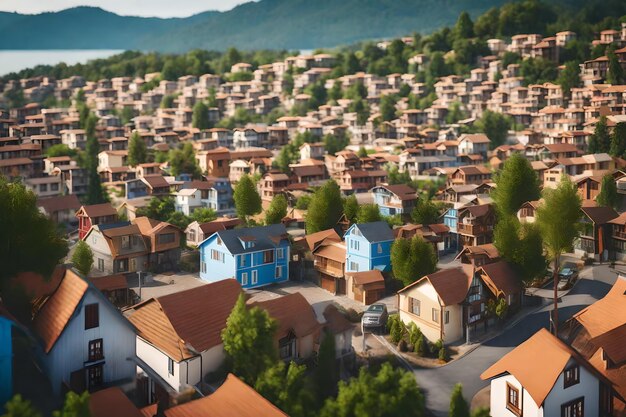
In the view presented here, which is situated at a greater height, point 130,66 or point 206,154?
point 130,66

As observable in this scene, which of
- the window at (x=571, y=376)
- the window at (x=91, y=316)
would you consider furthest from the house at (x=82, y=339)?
the window at (x=571, y=376)

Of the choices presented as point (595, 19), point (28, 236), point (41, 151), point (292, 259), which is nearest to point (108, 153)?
point (41, 151)

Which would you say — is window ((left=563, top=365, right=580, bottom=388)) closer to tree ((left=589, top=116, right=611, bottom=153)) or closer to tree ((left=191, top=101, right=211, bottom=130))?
tree ((left=589, top=116, right=611, bottom=153))

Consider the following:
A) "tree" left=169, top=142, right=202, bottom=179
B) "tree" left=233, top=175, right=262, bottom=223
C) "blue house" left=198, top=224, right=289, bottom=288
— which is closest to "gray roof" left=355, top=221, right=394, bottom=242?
"blue house" left=198, top=224, right=289, bottom=288

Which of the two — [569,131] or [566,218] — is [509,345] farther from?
[569,131]

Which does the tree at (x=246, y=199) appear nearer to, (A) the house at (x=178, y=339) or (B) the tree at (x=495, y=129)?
(A) the house at (x=178, y=339)
